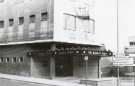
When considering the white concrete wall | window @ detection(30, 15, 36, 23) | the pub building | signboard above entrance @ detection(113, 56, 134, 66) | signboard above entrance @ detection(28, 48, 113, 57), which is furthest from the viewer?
window @ detection(30, 15, 36, 23)

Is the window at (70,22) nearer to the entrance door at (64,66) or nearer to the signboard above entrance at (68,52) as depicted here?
the signboard above entrance at (68,52)

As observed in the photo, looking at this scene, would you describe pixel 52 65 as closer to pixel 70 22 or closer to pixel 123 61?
pixel 70 22

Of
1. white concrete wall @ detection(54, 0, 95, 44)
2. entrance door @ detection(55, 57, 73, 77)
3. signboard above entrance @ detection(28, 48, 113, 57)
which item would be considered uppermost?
white concrete wall @ detection(54, 0, 95, 44)

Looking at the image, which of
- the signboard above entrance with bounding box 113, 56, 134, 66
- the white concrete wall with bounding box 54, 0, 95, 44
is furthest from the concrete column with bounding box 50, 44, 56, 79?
the signboard above entrance with bounding box 113, 56, 134, 66

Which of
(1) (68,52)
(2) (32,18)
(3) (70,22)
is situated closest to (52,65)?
(1) (68,52)

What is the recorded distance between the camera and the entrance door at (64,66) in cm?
3144

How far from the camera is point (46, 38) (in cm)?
2861

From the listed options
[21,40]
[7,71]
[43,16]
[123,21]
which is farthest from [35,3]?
[123,21]

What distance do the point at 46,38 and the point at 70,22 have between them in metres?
3.46

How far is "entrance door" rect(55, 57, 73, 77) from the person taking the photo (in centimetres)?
3144

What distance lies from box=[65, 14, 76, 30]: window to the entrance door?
4.16 meters

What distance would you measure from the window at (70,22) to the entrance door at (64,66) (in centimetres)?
416

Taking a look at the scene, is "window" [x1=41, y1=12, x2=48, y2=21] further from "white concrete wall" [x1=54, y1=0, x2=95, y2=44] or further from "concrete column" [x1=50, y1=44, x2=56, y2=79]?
"concrete column" [x1=50, y1=44, x2=56, y2=79]

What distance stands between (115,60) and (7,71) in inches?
826
